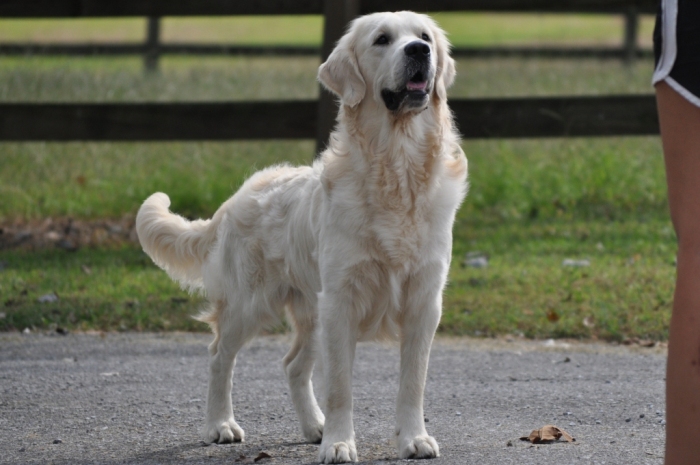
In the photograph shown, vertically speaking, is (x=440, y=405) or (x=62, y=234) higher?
(x=440, y=405)

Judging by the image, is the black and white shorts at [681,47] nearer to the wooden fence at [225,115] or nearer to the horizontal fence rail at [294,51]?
the wooden fence at [225,115]

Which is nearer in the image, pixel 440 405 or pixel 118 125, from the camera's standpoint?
pixel 440 405

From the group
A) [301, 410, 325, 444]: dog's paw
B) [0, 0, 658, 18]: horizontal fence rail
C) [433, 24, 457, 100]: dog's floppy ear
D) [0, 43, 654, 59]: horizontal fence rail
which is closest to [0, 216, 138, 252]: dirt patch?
[0, 0, 658, 18]: horizontal fence rail

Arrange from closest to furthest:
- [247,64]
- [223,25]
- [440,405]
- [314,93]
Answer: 1. [440,405]
2. [314,93]
3. [247,64]
4. [223,25]

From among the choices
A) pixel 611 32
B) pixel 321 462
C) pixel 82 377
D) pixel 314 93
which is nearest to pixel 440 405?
pixel 321 462

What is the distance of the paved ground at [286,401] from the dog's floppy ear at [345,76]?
1.38 m

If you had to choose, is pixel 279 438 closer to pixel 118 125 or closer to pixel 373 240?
pixel 373 240

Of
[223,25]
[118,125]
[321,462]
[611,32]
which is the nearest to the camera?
[321,462]

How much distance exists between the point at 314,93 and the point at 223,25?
73.5ft

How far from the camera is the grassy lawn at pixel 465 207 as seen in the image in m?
5.91

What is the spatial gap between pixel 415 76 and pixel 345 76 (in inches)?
13.0

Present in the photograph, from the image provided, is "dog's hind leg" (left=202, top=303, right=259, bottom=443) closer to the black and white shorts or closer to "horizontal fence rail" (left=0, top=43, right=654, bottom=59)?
the black and white shorts

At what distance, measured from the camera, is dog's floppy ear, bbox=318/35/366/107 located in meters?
3.83

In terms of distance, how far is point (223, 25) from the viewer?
32875 mm
